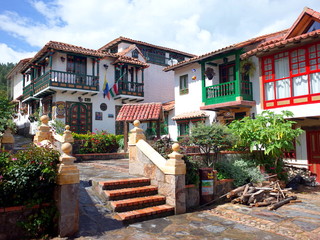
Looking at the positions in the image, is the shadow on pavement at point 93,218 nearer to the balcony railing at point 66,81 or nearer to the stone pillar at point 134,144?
the stone pillar at point 134,144

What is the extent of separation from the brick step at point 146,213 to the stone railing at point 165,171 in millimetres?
224

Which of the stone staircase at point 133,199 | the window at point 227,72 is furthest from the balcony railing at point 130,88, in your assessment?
the stone staircase at point 133,199

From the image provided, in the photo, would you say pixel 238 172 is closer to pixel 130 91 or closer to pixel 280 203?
pixel 280 203

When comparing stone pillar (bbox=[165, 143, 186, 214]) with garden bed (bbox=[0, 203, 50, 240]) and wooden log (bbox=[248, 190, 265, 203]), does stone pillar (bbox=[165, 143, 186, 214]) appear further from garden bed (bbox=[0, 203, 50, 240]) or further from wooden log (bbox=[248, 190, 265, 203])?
garden bed (bbox=[0, 203, 50, 240])

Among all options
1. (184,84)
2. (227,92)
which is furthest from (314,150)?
(184,84)

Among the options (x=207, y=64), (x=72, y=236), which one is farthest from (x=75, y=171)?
(x=207, y=64)

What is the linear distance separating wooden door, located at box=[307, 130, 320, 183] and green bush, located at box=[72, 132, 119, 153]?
999 cm

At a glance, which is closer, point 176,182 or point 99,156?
point 176,182

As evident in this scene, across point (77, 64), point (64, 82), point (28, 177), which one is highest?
point (77, 64)

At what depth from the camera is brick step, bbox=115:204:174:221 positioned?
5543 mm

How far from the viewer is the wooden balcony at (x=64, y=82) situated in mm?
16969

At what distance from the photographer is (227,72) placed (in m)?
14.7

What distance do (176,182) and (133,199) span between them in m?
1.13

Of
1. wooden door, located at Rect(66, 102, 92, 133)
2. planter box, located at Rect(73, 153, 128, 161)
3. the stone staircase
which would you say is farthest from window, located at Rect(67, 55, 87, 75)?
the stone staircase
